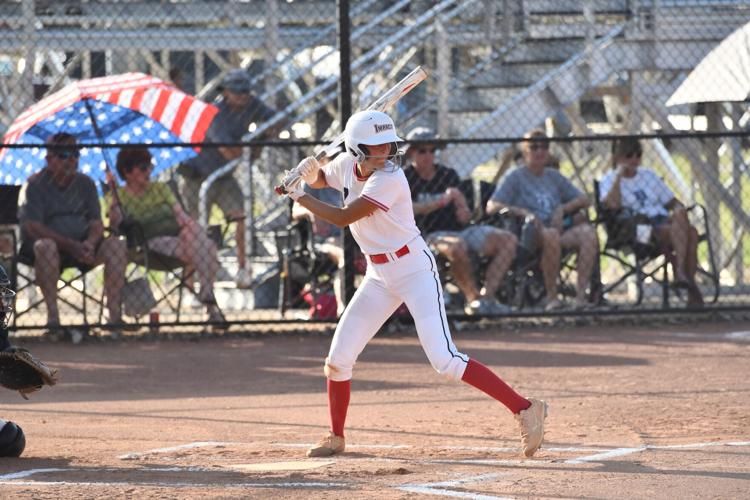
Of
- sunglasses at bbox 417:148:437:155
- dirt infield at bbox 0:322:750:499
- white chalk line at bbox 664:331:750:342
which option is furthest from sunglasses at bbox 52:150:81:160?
white chalk line at bbox 664:331:750:342

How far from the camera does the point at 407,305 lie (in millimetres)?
6777

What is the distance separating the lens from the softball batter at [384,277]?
21.7ft

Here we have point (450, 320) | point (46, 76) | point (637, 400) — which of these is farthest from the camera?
point (46, 76)

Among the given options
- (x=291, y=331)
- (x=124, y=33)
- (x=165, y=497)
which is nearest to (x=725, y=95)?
(x=291, y=331)

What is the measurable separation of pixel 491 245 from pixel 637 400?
3.49m

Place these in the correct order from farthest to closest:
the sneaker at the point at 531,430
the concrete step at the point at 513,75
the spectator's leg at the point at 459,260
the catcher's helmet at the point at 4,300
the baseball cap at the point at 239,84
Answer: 1. the concrete step at the point at 513,75
2. the baseball cap at the point at 239,84
3. the spectator's leg at the point at 459,260
4. the sneaker at the point at 531,430
5. the catcher's helmet at the point at 4,300

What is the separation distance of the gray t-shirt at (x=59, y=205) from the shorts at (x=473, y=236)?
9.32ft

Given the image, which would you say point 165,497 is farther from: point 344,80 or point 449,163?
point 449,163

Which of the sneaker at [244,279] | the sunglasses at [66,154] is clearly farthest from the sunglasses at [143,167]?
the sneaker at [244,279]

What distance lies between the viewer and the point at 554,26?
15.2 m

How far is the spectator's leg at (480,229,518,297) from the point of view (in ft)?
38.4

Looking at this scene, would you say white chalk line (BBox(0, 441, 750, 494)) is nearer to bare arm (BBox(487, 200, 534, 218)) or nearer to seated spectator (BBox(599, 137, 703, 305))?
bare arm (BBox(487, 200, 534, 218))

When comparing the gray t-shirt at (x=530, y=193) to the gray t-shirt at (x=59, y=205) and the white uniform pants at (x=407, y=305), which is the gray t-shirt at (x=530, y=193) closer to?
the gray t-shirt at (x=59, y=205)

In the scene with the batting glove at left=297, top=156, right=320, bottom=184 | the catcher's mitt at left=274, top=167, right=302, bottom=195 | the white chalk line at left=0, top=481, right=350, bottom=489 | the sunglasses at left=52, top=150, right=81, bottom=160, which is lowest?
the white chalk line at left=0, top=481, right=350, bottom=489
